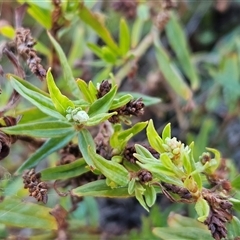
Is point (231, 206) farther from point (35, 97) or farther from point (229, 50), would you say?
point (229, 50)

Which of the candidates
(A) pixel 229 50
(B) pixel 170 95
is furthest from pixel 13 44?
(A) pixel 229 50

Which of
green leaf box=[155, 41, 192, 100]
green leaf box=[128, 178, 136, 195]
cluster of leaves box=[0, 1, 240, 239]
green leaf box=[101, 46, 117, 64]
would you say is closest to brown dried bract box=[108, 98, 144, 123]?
cluster of leaves box=[0, 1, 240, 239]

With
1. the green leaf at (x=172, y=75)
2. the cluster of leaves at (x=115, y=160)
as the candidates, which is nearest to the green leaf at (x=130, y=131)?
the cluster of leaves at (x=115, y=160)

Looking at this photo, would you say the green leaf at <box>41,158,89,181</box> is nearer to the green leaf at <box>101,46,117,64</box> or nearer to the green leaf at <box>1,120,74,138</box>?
the green leaf at <box>1,120,74,138</box>

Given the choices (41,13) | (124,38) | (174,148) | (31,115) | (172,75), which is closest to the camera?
(174,148)

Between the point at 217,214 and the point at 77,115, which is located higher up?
the point at 77,115

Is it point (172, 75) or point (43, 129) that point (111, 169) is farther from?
point (172, 75)

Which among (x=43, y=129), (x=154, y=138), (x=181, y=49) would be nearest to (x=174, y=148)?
(x=154, y=138)
